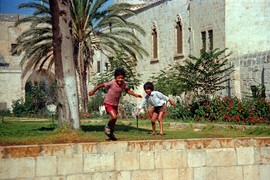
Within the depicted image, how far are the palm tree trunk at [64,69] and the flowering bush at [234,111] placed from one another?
23.1 ft

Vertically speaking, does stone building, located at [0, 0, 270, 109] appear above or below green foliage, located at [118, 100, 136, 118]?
above

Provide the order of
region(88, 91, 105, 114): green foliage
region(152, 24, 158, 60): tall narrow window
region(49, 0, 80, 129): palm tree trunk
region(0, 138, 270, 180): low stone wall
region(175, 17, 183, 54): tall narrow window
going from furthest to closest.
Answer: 1. region(152, 24, 158, 60): tall narrow window
2. region(175, 17, 183, 54): tall narrow window
3. region(88, 91, 105, 114): green foliage
4. region(49, 0, 80, 129): palm tree trunk
5. region(0, 138, 270, 180): low stone wall

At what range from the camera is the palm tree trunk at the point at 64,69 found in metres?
10.3

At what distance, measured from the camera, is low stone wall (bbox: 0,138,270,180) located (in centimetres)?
787

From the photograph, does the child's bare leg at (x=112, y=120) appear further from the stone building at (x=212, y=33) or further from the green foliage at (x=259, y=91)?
the green foliage at (x=259, y=91)

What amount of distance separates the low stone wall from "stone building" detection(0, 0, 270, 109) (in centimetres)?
1193

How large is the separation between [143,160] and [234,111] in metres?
8.97

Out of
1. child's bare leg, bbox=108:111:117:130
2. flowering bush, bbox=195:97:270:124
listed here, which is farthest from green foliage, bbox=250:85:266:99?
child's bare leg, bbox=108:111:117:130

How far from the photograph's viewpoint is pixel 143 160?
27.4 feet

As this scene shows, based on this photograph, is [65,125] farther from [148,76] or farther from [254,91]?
[148,76]

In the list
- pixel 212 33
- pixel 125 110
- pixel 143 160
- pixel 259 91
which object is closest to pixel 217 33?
pixel 212 33

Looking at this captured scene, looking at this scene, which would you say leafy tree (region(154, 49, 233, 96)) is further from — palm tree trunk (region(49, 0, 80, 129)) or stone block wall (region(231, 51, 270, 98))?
palm tree trunk (region(49, 0, 80, 129))

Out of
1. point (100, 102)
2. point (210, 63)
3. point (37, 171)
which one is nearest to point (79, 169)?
point (37, 171)

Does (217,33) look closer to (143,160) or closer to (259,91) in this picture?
(259,91)
